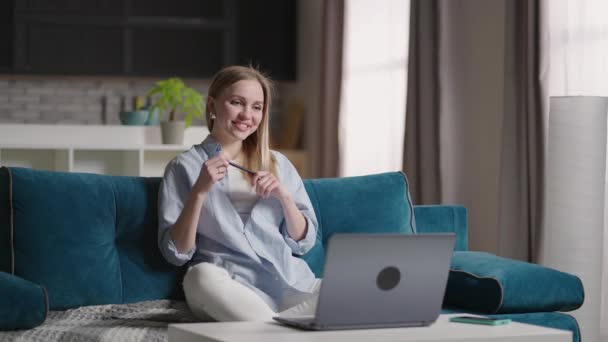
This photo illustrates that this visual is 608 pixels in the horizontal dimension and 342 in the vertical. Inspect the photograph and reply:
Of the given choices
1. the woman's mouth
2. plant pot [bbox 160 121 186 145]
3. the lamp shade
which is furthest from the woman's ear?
plant pot [bbox 160 121 186 145]

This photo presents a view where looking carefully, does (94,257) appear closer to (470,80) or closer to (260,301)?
(260,301)

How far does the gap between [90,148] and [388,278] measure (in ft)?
12.5

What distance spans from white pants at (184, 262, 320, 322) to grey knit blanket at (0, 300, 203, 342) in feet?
0.27

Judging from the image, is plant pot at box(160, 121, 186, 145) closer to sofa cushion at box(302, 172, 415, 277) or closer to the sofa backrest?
sofa cushion at box(302, 172, 415, 277)

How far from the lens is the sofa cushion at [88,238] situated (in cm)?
273

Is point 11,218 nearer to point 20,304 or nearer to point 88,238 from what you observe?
point 88,238

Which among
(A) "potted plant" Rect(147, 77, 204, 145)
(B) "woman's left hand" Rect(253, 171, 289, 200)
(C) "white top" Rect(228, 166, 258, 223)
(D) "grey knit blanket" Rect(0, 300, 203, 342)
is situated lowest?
(D) "grey knit blanket" Rect(0, 300, 203, 342)

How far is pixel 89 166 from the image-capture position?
19.0 ft

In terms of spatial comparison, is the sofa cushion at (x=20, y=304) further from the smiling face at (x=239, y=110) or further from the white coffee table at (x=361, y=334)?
the smiling face at (x=239, y=110)

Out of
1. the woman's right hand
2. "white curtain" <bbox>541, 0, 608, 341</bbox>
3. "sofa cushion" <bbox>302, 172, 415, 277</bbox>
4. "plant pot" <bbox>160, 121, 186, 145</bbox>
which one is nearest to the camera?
the woman's right hand

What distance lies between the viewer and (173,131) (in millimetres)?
5648

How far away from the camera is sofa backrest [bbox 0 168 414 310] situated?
107 inches

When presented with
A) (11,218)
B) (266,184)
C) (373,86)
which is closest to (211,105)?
(266,184)

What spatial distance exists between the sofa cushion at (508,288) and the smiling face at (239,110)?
0.74 m
